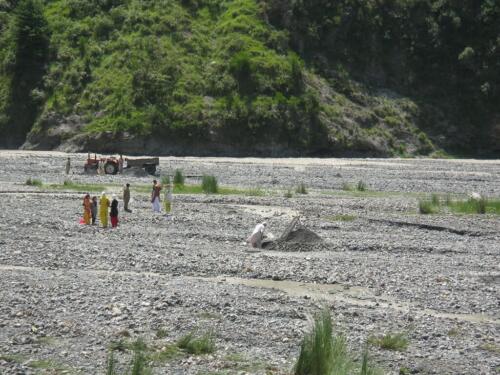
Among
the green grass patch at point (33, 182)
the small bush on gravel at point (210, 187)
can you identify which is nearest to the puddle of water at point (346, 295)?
the small bush on gravel at point (210, 187)

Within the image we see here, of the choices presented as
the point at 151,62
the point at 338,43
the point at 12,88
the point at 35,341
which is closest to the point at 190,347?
the point at 35,341

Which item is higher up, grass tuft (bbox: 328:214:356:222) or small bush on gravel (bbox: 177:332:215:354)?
grass tuft (bbox: 328:214:356:222)

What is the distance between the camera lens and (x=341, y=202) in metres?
36.1

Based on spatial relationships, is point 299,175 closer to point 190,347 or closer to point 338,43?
point 338,43

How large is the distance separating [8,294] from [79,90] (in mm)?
52741

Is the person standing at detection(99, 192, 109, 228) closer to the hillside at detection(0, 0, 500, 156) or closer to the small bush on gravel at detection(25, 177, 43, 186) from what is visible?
the small bush on gravel at detection(25, 177, 43, 186)

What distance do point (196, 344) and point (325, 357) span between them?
232 centimetres

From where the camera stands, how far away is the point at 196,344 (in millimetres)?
14102

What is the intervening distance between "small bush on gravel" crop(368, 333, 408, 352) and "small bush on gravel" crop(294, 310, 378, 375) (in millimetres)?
1514

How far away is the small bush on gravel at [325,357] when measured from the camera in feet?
41.3

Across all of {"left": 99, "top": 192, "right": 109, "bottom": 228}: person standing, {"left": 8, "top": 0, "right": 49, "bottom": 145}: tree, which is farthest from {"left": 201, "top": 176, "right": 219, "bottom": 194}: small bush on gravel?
{"left": 8, "top": 0, "right": 49, "bottom": 145}: tree

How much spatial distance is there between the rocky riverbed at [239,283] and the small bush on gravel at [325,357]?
598 millimetres

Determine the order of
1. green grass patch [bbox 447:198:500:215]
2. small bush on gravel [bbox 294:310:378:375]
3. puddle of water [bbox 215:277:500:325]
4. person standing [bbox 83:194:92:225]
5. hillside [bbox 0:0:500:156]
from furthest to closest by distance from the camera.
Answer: hillside [bbox 0:0:500:156] < green grass patch [bbox 447:198:500:215] < person standing [bbox 83:194:92:225] < puddle of water [bbox 215:277:500:325] < small bush on gravel [bbox 294:310:378:375]

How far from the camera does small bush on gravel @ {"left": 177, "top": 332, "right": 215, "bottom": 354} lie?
14047 mm
